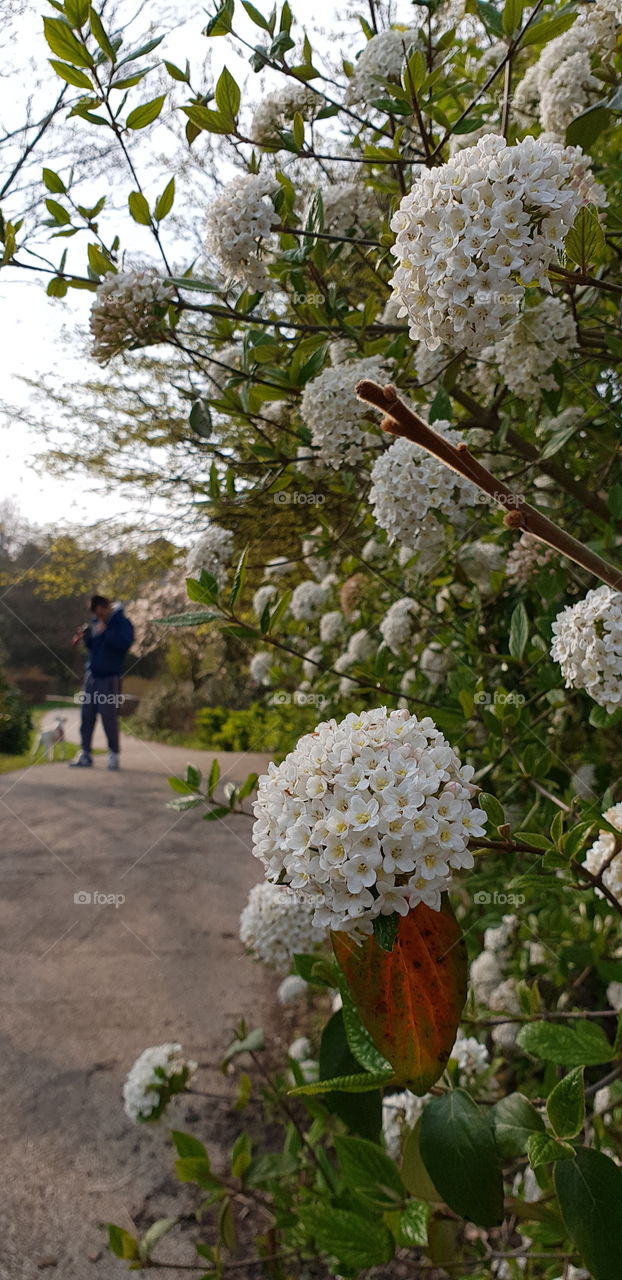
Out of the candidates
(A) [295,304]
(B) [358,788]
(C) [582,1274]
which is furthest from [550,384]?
(C) [582,1274]

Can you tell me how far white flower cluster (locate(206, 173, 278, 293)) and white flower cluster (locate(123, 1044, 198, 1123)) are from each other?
1.20 metres

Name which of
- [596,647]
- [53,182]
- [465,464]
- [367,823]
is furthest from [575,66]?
[367,823]

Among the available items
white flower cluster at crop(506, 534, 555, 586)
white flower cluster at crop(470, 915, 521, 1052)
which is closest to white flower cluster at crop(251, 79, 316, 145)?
white flower cluster at crop(506, 534, 555, 586)

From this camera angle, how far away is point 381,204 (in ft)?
4.54

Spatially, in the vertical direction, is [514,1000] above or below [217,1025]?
above

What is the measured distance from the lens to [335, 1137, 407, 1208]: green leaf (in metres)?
0.77

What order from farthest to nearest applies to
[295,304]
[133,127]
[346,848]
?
[295,304], [133,127], [346,848]

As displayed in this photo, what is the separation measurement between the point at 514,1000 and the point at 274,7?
65.6 inches

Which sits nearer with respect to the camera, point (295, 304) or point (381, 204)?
point (295, 304)

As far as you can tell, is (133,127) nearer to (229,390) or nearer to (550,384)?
(229,390)

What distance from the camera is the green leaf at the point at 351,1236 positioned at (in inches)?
28.4

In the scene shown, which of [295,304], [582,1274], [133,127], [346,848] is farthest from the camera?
[295,304]

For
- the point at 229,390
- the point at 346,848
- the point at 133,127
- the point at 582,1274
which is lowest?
the point at 582,1274

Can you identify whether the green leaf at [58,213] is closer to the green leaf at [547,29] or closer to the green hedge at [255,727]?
the green leaf at [547,29]
